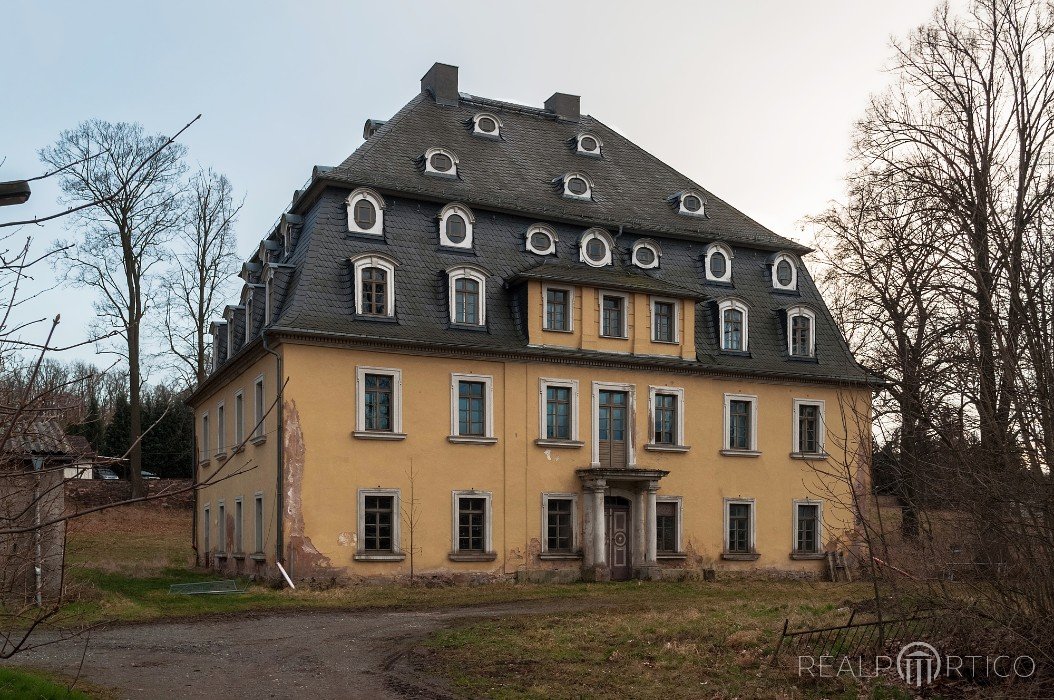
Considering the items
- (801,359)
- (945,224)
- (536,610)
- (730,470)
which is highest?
(945,224)

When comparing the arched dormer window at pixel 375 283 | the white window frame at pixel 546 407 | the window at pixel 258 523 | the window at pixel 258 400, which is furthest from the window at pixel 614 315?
the window at pixel 258 523

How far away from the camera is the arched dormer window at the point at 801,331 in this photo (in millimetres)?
30766

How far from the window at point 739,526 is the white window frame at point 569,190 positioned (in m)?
9.25

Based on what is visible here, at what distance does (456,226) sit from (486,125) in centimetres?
559

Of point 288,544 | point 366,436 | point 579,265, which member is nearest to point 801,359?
point 579,265

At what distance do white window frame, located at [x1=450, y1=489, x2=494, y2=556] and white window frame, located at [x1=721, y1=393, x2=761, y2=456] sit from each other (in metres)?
7.02

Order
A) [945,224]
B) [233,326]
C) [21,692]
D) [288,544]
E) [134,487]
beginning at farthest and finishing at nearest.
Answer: [134,487] → [233,326] → [288,544] → [945,224] → [21,692]

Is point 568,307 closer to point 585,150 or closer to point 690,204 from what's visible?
point 690,204

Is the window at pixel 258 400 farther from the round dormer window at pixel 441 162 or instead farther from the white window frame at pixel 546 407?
the round dormer window at pixel 441 162

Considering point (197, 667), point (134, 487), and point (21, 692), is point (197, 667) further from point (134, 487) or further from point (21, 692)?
point (134, 487)

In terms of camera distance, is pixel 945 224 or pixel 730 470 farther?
pixel 730 470

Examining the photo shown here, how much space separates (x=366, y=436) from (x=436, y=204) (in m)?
6.50

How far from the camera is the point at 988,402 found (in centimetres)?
935

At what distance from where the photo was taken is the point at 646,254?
97.2 ft
